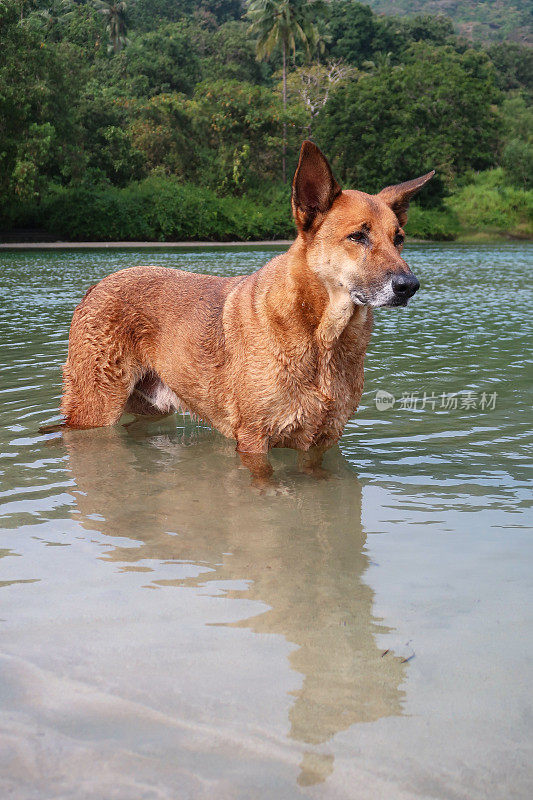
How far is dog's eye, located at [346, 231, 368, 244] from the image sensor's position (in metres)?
4.63

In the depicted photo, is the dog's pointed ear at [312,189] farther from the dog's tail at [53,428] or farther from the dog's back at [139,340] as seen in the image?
the dog's tail at [53,428]

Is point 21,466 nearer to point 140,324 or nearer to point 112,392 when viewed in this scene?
point 112,392

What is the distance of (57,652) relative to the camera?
9.71 feet

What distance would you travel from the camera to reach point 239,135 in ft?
198

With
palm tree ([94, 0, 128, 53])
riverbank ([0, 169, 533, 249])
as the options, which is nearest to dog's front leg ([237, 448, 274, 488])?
riverbank ([0, 169, 533, 249])

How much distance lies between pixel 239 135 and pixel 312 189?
5899cm

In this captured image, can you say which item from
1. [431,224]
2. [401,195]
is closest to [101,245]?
[431,224]

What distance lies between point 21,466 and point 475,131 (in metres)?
63.8

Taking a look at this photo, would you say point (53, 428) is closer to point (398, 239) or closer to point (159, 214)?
point (398, 239)

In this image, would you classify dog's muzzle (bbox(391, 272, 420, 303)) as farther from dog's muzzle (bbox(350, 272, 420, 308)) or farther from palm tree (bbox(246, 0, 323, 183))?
palm tree (bbox(246, 0, 323, 183))

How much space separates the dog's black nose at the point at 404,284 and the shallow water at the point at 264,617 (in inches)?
53.9

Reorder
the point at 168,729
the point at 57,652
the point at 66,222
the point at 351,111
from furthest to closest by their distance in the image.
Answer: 1. the point at 351,111
2. the point at 66,222
3. the point at 57,652
4. the point at 168,729

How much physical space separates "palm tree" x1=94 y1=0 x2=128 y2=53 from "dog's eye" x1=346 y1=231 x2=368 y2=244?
83218mm

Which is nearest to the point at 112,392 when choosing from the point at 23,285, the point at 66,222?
the point at 23,285
